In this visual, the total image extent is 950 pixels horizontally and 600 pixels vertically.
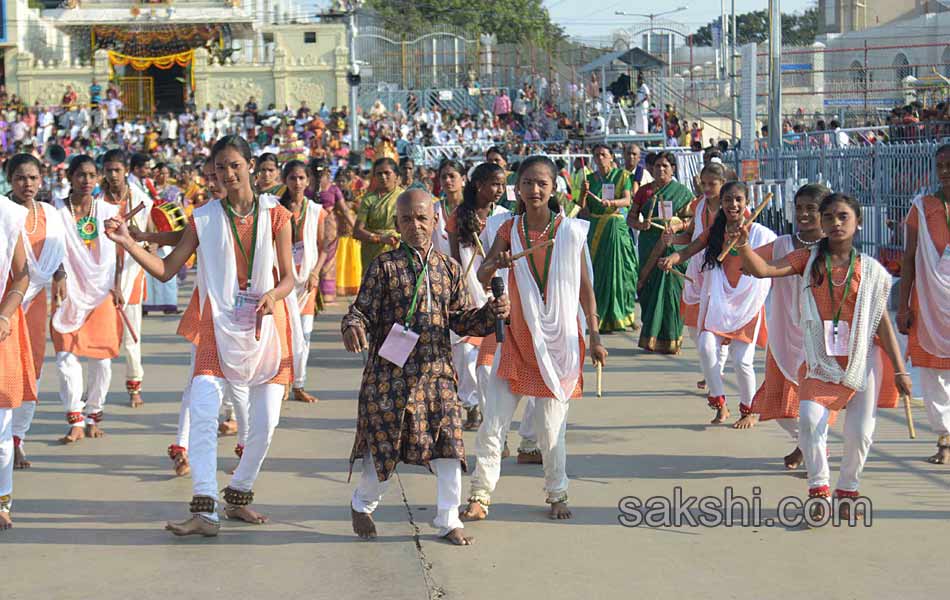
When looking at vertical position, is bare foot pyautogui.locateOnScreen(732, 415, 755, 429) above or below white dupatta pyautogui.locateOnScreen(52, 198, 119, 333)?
below

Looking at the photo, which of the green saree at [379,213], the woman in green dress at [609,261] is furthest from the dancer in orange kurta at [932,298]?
the woman in green dress at [609,261]

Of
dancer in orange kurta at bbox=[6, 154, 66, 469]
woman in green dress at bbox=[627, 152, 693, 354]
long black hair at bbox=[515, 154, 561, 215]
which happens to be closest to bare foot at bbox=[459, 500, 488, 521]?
long black hair at bbox=[515, 154, 561, 215]

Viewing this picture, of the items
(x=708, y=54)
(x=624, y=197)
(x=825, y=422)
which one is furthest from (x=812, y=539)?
(x=708, y=54)

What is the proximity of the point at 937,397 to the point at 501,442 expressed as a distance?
2.70 metres

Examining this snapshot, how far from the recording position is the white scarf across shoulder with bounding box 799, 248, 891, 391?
246 inches

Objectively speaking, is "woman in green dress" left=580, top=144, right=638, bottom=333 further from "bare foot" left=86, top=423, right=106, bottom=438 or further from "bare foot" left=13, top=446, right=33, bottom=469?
"bare foot" left=13, top=446, right=33, bottom=469

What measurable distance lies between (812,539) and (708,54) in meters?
57.1

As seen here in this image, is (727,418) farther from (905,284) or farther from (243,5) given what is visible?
(243,5)

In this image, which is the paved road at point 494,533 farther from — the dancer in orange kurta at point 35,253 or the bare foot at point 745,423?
the dancer in orange kurta at point 35,253

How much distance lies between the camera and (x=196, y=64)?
53781 millimetres

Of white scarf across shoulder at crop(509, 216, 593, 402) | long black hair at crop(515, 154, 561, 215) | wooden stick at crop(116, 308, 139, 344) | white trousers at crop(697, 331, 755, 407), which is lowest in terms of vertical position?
white trousers at crop(697, 331, 755, 407)

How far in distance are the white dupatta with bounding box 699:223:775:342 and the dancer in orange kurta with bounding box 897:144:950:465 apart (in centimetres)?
129

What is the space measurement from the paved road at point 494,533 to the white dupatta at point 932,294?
69 cm

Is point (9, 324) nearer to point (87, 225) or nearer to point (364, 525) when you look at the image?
point (364, 525)
